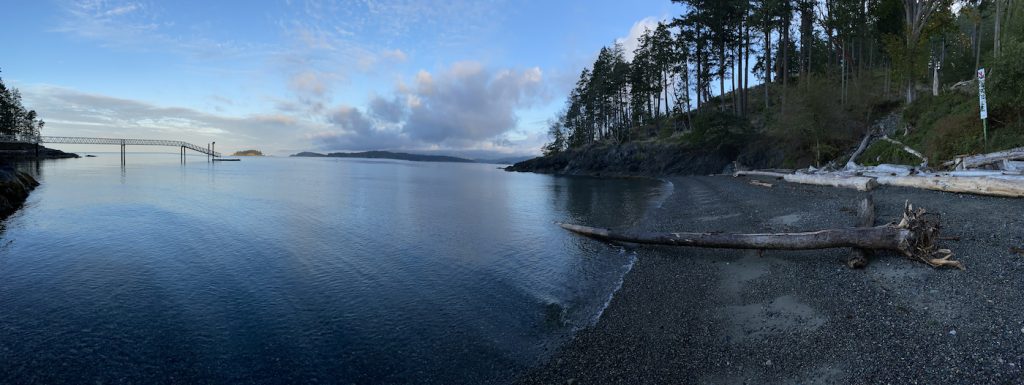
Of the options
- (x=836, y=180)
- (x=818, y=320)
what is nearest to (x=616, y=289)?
(x=818, y=320)

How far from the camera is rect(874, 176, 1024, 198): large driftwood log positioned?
538 inches

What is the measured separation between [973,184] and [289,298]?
2163cm

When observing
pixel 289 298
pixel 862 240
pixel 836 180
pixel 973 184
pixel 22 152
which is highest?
pixel 22 152

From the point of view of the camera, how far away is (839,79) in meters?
44.8

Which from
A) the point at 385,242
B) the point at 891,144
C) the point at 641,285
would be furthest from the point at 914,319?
the point at 891,144

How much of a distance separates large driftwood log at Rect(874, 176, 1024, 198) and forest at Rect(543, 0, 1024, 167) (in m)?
3.97

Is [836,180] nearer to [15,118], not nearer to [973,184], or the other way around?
[973,184]

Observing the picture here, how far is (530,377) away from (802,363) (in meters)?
4.07

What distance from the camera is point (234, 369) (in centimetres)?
779

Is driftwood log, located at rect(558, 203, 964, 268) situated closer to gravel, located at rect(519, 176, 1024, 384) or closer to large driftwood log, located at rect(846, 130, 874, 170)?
gravel, located at rect(519, 176, 1024, 384)

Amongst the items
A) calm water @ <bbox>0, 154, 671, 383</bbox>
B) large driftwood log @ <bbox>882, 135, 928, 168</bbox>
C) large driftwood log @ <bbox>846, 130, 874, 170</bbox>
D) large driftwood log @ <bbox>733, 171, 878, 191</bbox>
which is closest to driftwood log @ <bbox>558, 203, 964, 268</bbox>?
calm water @ <bbox>0, 154, 671, 383</bbox>

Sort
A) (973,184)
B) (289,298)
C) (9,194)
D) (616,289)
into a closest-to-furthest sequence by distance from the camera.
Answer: (289,298) → (616,289) → (973,184) → (9,194)

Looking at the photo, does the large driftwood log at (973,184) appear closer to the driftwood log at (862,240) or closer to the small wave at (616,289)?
the driftwood log at (862,240)

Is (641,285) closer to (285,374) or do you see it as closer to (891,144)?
(285,374)
